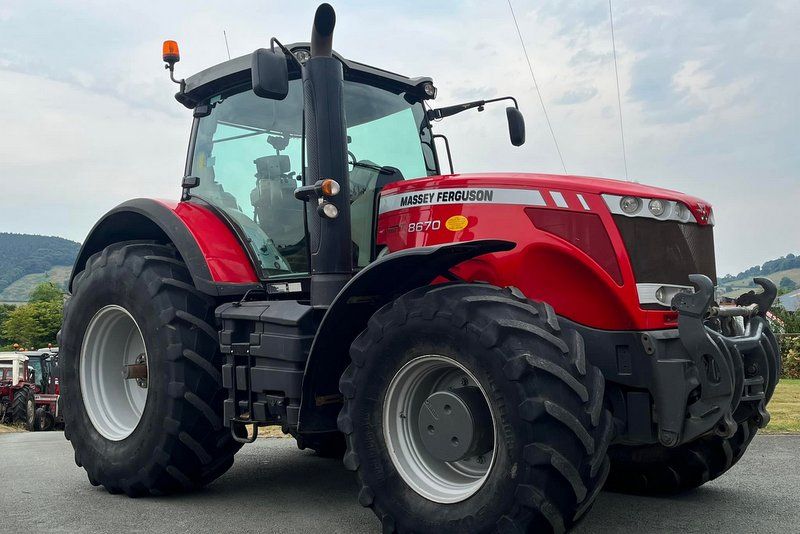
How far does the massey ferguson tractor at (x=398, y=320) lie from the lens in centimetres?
357

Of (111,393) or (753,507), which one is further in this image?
(111,393)

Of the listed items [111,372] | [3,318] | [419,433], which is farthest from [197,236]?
[3,318]

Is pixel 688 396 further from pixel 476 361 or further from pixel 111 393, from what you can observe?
pixel 111 393

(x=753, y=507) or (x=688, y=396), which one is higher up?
(x=688, y=396)

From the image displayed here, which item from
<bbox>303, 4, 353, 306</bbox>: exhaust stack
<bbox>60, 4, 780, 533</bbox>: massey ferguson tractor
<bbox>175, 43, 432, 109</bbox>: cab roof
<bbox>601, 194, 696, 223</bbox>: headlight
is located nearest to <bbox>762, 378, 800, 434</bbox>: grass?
<bbox>60, 4, 780, 533</bbox>: massey ferguson tractor

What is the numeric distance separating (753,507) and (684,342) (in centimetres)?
162

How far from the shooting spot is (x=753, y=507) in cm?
465

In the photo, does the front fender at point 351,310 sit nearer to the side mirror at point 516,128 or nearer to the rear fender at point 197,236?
the rear fender at point 197,236

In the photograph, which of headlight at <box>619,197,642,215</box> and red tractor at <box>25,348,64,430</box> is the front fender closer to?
headlight at <box>619,197,642,215</box>

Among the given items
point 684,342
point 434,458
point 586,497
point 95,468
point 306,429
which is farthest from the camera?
point 95,468

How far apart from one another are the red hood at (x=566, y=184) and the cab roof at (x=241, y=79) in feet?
3.72

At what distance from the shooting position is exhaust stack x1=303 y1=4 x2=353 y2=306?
4539 millimetres

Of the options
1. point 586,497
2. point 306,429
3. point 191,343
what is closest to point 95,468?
point 191,343

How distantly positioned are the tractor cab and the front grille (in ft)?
5.14
